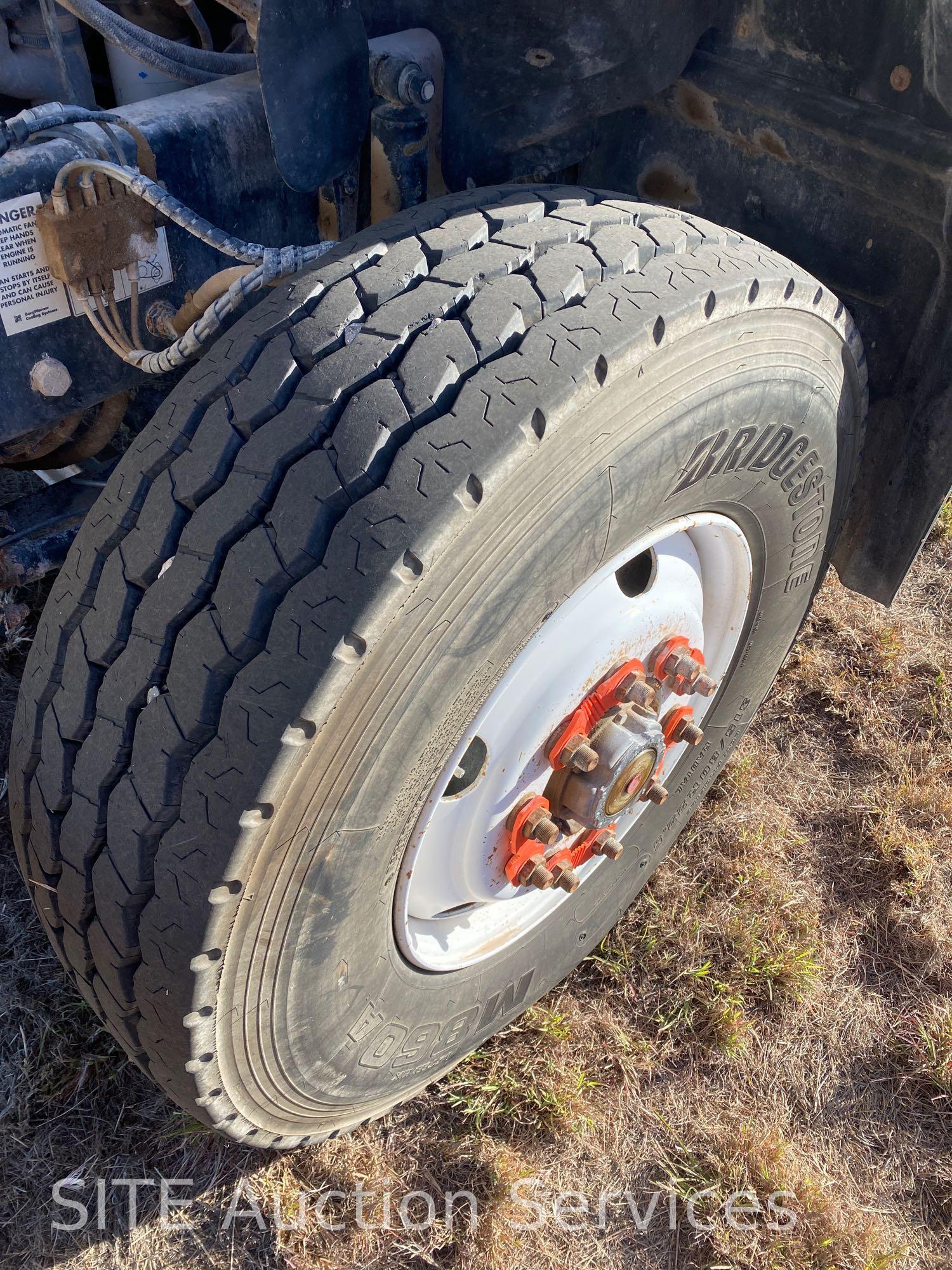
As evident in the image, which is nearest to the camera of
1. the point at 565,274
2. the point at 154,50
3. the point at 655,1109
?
the point at 565,274

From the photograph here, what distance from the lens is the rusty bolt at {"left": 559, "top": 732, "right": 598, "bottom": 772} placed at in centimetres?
175

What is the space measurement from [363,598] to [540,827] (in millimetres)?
703

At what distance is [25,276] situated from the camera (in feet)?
4.94

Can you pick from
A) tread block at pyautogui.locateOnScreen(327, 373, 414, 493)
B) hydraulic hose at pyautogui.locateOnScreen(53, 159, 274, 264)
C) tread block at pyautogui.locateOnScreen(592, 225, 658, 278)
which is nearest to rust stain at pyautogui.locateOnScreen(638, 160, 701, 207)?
tread block at pyautogui.locateOnScreen(592, 225, 658, 278)

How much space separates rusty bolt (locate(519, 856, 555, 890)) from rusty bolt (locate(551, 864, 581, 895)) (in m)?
0.01

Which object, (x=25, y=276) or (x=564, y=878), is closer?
(x=25, y=276)

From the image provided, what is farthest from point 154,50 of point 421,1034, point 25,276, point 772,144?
point 421,1034

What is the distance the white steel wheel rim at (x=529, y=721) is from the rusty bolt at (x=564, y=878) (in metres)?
0.08

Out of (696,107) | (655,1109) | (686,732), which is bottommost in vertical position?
(655,1109)

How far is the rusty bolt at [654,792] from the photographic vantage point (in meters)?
1.94

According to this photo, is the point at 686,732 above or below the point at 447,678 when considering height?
below

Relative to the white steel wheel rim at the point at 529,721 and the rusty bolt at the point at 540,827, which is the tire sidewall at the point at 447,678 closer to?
the white steel wheel rim at the point at 529,721

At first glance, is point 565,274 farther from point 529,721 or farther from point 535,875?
point 535,875

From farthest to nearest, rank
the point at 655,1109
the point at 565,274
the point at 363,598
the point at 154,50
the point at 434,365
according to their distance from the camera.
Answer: the point at 655,1109, the point at 154,50, the point at 565,274, the point at 434,365, the point at 363,598
